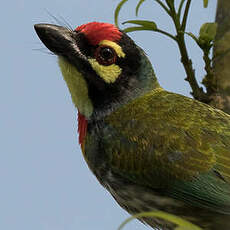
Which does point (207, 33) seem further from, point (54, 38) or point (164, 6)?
point (54, 38)

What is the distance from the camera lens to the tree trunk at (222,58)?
3.36 metres

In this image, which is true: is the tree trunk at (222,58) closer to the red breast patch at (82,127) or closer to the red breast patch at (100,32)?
the red breast patch at (100,32)

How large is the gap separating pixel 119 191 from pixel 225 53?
4.14 feet

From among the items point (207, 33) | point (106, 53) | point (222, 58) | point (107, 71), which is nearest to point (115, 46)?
point (106, 53)

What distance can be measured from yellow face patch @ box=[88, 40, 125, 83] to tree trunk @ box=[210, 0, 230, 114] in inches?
27.9

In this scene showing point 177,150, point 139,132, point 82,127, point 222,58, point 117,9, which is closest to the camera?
point 177,150

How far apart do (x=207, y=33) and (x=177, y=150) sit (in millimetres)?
862

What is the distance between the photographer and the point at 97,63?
3531mm

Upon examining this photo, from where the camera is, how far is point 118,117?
3.54 m

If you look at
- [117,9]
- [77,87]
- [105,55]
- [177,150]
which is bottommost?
[177,150]

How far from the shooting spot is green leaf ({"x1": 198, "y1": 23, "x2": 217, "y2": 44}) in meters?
3.28

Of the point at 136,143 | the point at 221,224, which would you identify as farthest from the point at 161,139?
the point at 221,224

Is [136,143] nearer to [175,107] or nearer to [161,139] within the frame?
[161,139]

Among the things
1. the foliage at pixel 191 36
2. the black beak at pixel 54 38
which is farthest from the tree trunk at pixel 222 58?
the black beak at pixel 54 38
